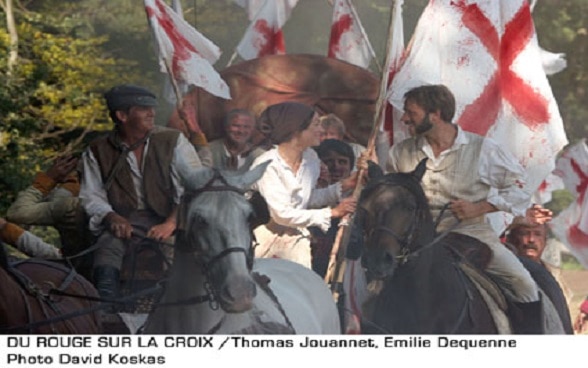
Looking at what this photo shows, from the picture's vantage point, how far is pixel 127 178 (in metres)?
5.46

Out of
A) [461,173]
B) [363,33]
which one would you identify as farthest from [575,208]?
[363,33]

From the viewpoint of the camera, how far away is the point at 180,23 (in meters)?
5.55

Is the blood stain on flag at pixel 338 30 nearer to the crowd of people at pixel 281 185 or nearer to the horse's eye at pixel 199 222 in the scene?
the crowd of people at pixel 281 185

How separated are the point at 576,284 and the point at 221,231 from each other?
5.64 feet

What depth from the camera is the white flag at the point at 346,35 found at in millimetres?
5500

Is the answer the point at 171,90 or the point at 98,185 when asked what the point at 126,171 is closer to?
the point at 98,185

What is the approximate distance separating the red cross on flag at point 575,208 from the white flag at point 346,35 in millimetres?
1029

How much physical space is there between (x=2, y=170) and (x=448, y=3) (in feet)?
6.78

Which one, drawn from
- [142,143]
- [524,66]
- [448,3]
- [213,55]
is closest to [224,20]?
[213,55]

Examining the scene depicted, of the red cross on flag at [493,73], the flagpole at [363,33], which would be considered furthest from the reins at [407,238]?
the flagpole at [363,33]

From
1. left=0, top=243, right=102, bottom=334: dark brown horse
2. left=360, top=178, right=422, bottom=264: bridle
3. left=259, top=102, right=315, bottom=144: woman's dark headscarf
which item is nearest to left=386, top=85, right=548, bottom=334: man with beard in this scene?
left=360, top=178, right=422, bottom=264: bridle

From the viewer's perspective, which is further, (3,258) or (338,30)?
(338,30)

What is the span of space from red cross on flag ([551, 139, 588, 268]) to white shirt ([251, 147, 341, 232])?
1.02 meters

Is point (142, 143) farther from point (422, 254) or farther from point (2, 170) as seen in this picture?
point (422, 254)
